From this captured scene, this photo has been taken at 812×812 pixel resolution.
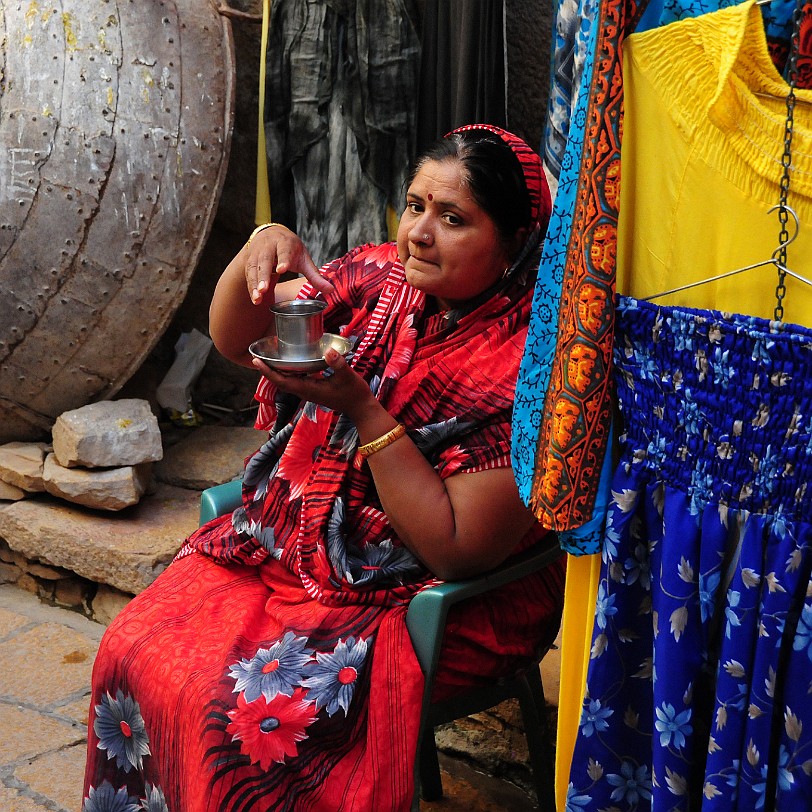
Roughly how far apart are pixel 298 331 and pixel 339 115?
181cm

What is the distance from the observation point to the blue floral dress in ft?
3.97

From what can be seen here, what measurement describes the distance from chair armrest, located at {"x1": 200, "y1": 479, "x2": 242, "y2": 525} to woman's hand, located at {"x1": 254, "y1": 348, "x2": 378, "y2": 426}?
573 millimetres

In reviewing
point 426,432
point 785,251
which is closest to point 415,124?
point 426,432

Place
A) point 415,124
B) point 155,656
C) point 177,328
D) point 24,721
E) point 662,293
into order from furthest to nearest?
point 177,328
point 415,124
point 24,721
point 155,656
point 662,293

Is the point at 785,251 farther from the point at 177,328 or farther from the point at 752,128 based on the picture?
the point at 177,328

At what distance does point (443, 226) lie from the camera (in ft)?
6.21

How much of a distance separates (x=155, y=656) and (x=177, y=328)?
266cm

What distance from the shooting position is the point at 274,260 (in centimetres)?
202

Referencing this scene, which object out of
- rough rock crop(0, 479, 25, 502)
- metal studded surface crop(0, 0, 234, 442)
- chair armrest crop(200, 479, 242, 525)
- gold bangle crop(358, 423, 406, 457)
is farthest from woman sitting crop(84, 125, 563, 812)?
rough rock crop(0, 479, 25, 502)

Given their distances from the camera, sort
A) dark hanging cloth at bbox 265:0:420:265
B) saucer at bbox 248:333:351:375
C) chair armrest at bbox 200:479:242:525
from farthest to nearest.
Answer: dark hanging cloth at bbox 265:0:420:265 → chair armrest at bbox 200:479:242:525 → saucer at bbox 248:333:351:375

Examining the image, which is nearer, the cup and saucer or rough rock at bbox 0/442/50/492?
the cup and saucer

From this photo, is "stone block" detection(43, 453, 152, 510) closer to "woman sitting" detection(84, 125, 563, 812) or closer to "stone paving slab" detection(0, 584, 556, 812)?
"stone paving slab" detection(0, 584, 556, 812)

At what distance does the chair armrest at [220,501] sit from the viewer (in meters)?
2.30

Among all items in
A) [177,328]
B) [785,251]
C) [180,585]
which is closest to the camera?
[785,251]
